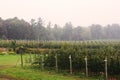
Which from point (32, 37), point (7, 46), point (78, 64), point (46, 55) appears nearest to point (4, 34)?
point (32, 37)

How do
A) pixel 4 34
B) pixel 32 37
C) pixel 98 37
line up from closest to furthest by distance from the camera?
pixel 4 34
pixel 32 37
pixel 98 37

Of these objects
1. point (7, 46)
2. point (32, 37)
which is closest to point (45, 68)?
point (7, 46)

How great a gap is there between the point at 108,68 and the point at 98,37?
115258 mm

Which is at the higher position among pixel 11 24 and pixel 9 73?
pixel 11 24

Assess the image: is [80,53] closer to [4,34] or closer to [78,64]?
[78,64]

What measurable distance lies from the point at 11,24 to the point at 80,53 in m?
66.7

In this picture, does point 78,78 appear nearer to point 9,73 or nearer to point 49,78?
point 49,78

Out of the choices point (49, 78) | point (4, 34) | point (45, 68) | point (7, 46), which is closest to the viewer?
point (49, 78)

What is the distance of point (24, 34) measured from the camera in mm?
86750

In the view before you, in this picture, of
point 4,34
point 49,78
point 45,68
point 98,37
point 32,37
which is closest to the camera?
point 49,78

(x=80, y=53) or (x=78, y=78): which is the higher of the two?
(x=80, y=53)

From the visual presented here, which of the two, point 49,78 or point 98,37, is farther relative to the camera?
point 98,37

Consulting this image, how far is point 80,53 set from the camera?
22484mm

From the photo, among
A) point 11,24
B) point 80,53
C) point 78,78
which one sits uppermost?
point 11,24
